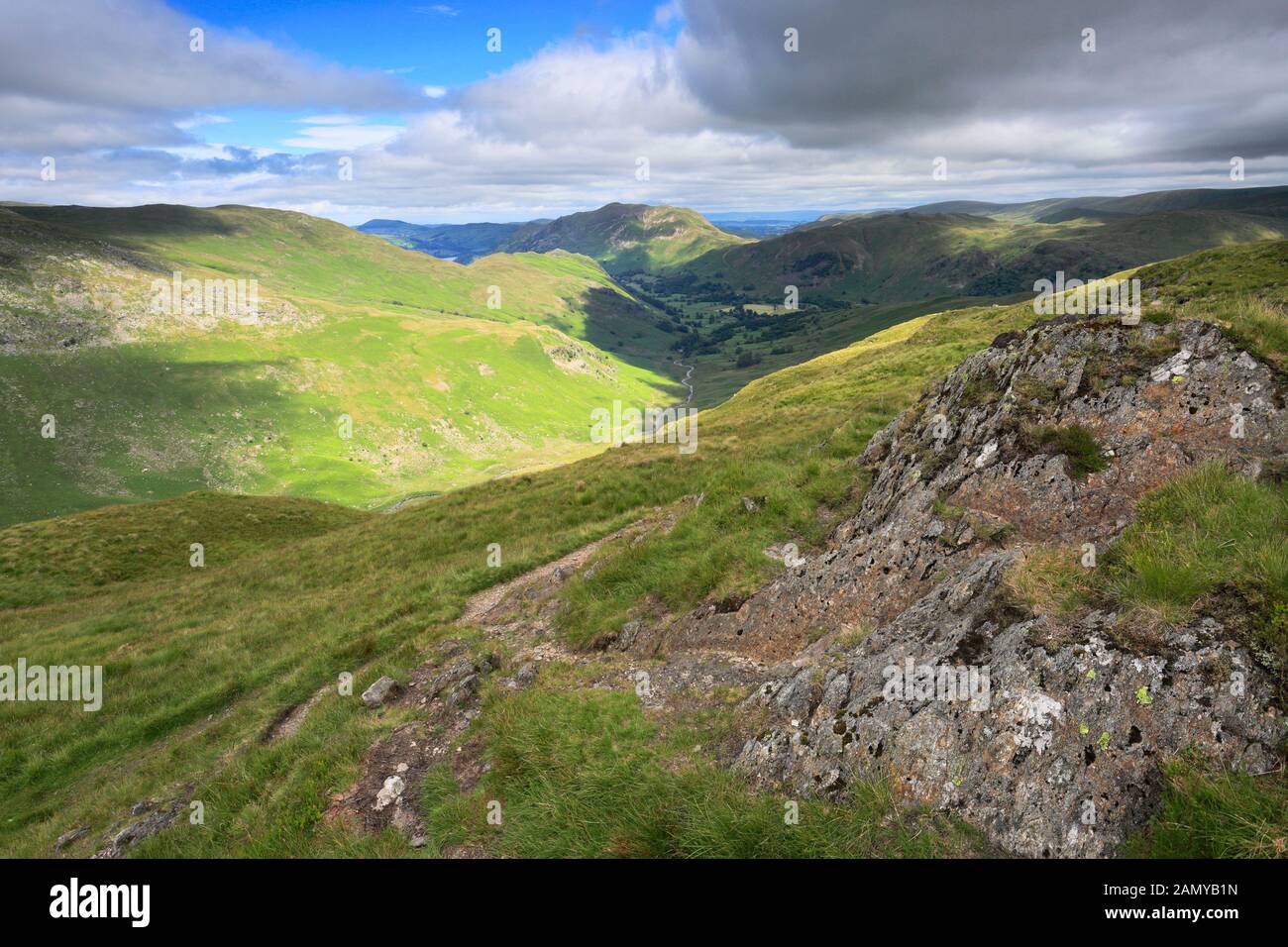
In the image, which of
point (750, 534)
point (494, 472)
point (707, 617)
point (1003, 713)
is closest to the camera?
point (1003, 713)

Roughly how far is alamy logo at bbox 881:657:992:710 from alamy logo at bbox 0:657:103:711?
27015 millimetres

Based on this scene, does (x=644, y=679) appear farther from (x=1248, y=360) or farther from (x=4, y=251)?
(x=4, y=251)

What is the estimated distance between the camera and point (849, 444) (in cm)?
2042

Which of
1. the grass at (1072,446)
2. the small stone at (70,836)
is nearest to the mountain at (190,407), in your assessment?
the small stone at (70,836)

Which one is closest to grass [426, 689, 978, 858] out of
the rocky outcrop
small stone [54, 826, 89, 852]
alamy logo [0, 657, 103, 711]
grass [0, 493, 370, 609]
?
the rocky outcrop

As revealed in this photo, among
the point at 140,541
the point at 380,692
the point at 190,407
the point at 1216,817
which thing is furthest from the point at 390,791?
the point at 190,407

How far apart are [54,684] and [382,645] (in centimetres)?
1612

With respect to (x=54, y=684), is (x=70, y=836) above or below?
above

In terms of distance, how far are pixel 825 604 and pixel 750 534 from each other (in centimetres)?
408

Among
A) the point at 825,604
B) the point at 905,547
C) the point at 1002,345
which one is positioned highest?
the point at 1002,345

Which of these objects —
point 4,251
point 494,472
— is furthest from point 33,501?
point 4,251
